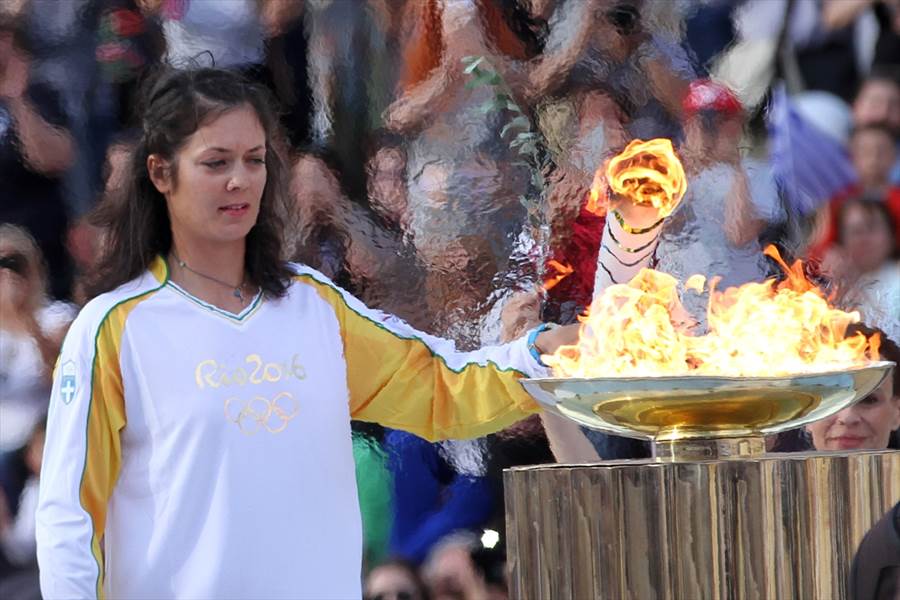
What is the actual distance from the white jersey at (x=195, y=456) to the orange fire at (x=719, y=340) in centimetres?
39

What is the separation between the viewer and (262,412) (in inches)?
89.6

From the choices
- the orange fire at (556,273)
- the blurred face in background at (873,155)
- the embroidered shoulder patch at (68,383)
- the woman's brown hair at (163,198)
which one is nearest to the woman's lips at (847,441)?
the blurred face in background at (873,155)

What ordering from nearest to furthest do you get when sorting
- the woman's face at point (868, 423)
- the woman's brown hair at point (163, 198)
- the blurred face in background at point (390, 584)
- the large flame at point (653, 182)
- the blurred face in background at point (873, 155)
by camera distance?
the large flame at point (653, 182) < the woman's brown hair at point (163, 198) < the woman's face at point (868, 423) < the blurred face in background at point (873, 155) < the blurred face in background at point (390, 584)

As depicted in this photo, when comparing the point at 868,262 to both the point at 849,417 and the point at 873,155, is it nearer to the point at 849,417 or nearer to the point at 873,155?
the point at 873,155

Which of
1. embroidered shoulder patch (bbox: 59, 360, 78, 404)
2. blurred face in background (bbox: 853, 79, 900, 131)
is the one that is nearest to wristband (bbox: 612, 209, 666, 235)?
embroidered shoulder patch (bbox: 59, 360, 78, 404)

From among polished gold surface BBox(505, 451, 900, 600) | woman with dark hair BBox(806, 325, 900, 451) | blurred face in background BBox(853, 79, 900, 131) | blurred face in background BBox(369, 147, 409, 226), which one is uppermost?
blurred face in background BBox(853, 79, 900, 131)

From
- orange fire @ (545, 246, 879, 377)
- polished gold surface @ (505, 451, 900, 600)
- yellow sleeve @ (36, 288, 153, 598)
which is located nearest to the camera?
polished gold surface @ (505, 451, 900, 600)

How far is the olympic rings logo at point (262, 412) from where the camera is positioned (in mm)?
2258

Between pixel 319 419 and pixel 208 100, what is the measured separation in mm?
525

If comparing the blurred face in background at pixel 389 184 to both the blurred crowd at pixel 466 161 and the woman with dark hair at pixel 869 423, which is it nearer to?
the blurred crowd at pixel 466 161

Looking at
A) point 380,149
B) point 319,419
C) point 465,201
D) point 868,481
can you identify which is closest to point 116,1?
point 380,149

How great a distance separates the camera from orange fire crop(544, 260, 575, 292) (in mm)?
3234

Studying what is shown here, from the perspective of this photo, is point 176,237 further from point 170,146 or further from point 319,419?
point 319,419

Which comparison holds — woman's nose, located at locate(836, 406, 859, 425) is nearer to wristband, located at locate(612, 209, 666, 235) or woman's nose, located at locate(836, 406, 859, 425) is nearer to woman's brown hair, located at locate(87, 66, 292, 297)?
wristband, located at locate(612, 209, 666, 235)
